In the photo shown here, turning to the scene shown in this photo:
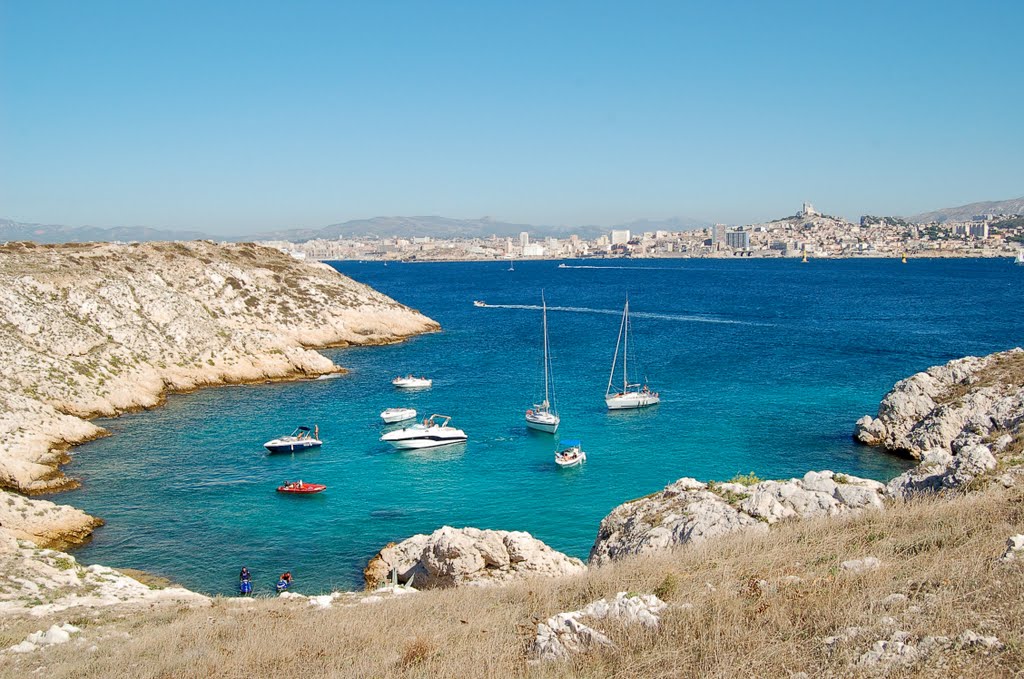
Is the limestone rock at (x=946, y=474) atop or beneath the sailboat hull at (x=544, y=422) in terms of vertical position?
atop

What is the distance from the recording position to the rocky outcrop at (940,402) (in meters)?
28.3

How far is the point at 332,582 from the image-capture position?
797 inches

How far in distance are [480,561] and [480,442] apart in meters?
16.2

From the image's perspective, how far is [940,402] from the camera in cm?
3109

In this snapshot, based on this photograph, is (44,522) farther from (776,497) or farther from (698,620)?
(698,620)

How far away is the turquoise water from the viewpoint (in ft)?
77.9

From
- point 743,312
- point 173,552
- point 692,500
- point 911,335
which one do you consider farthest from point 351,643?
point 743,312

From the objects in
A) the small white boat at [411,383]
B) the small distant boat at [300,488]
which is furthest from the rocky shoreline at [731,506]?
the small white boat at [411,383]

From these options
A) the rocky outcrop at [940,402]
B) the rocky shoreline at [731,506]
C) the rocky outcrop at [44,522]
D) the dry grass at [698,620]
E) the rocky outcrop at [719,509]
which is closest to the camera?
the dry grass at [698,620]

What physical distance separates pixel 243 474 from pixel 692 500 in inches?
799

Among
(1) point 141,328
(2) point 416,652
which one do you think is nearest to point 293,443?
(1) point 141,328

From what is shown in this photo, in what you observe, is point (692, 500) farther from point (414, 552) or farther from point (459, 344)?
point (459, 344)

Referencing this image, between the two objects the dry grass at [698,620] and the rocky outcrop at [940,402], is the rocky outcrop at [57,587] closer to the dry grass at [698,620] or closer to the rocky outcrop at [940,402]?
the dry grass at [698,620]

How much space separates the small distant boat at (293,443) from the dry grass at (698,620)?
20322 millimetres
